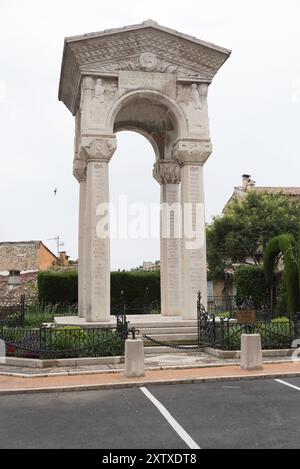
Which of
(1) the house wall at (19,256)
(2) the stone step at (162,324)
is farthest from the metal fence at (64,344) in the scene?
(1) the house wall at (19,256)

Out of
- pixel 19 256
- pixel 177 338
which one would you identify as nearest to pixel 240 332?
pixel 177 338

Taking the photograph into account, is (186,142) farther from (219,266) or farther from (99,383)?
(219,266)

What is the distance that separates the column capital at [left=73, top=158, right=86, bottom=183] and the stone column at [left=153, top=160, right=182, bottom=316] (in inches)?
139

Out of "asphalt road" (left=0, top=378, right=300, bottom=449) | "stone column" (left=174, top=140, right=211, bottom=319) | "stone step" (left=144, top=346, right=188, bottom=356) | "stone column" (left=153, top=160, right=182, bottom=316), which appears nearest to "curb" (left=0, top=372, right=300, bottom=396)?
"asphalt road" (left=0, top=378, right=300, bottom=449)

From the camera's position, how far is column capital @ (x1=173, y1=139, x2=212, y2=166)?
18.9 metres

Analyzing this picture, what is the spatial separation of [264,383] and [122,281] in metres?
20.9

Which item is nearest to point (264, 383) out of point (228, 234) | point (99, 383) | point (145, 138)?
point (99, 383)

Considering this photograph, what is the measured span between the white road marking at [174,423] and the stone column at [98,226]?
7366 millimetres

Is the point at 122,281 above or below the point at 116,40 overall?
below

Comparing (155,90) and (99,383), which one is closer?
(99,383)

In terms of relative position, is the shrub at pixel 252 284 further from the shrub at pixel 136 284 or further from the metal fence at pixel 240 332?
the metal fence at pixel 240 332
